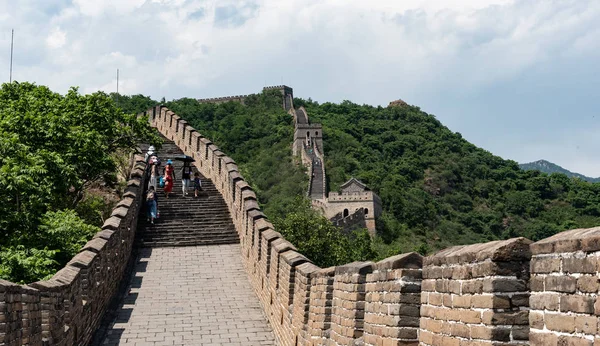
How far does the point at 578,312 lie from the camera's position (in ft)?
9.09

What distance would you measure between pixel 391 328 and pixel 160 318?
698cm

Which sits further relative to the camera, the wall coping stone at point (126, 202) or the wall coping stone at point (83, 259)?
the wall coping stone at point (126, 202)

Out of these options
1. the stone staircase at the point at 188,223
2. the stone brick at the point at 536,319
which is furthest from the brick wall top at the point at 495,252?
the stone staircase at the point at 188,223

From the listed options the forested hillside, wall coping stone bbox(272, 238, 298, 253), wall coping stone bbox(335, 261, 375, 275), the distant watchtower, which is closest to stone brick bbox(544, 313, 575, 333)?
wall coping stone bbox(335, 261, 375, 275)

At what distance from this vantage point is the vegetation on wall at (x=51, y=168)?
12.4 metres

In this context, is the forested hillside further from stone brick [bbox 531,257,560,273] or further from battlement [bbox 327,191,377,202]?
stone brick [bbox 531,257,560,273]

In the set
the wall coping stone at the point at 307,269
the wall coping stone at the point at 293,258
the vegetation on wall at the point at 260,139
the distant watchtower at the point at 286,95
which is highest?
the distant watchtower at the point at 286,95

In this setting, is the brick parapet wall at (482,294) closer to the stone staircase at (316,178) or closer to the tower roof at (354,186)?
the tower roof at (354,186)

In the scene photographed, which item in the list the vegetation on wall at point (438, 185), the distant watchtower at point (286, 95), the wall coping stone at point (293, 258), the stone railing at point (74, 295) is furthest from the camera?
the distant watchtower at point (286, 95)

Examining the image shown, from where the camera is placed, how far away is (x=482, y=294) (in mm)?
3523

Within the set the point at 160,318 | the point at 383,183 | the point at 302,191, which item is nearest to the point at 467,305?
the point at 160,318

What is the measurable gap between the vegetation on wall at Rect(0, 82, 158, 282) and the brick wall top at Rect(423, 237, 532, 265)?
27.6ft

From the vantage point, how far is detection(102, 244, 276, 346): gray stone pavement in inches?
416

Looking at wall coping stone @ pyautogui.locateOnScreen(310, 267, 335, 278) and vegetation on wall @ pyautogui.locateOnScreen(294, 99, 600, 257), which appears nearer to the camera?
wall coping stone @ pyautogui.locateOnScreen(310, 267, 335, 278)
